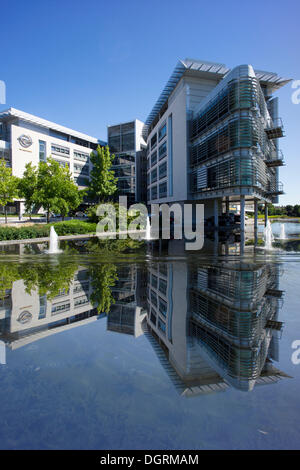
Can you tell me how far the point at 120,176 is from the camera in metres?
80.5

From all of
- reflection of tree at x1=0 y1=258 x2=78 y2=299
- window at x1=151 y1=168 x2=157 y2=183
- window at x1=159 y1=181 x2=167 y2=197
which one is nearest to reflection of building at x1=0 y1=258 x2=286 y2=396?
reflection of tree at x1=0 y1=258 x2=78 y2=299

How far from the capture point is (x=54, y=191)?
33562 millimetres

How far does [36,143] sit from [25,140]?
3.27 m

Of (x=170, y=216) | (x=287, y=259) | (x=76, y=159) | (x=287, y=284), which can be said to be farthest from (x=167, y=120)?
(x=287, y=284)

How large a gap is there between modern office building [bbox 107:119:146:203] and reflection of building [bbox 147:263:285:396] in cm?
7148

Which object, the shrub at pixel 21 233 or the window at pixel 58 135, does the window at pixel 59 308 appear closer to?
the shrub at pixel 21 233

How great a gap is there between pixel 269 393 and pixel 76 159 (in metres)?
83.7

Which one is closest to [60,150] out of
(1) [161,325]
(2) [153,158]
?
(2) [153,158]

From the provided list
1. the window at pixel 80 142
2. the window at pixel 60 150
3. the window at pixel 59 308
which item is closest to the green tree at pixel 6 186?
the window at pixel 59 308

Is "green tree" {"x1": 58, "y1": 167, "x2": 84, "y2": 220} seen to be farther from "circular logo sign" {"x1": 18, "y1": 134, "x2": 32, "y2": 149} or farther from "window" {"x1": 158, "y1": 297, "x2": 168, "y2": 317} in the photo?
"circular logo sign" {"x1": 18, "y1": 134, "x2": 32, "y2": 149}

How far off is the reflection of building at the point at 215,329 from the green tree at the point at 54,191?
27.2m

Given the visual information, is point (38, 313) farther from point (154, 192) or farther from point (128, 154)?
point (128, 154)
